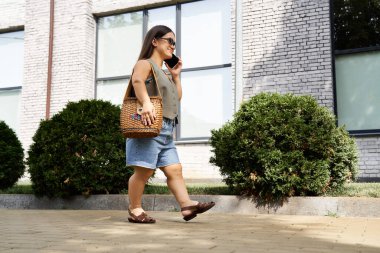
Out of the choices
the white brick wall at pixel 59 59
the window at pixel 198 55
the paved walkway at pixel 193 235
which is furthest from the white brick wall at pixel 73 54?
the paved walkway at pixel 193 235

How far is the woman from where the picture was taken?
434cm

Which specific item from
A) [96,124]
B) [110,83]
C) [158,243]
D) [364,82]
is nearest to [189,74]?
[110,83]

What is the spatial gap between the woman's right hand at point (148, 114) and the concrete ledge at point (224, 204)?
2.05 meters

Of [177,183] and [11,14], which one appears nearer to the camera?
[177,183]

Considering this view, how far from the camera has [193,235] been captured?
11.7 ft

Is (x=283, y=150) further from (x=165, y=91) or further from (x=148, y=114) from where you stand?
(x=148, y=114)

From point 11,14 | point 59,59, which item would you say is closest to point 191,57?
point 59,59

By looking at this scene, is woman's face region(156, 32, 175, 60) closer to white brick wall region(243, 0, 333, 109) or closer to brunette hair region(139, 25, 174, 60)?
brunette hair region(139, 25, 174, 60)

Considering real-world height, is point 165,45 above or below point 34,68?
below

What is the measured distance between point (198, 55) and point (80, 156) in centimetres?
518

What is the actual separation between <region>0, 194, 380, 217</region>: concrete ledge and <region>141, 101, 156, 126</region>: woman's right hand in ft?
6.72

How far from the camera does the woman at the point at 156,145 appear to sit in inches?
171

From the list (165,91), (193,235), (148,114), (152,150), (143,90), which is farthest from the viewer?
(165,91)

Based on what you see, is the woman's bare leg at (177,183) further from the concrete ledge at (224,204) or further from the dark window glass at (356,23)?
the dark window glass at (356,23)
